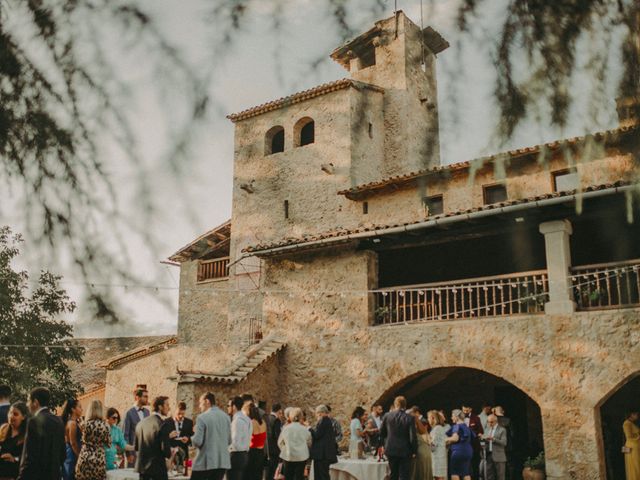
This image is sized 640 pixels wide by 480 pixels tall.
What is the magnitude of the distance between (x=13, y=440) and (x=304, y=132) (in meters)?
16.9

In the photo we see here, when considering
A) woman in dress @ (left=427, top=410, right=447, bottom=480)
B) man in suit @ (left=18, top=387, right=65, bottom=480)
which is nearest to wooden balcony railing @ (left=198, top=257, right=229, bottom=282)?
woman in dress @ (left=427, top=410, right=447, bottom=480)

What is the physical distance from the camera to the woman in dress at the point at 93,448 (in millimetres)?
7242

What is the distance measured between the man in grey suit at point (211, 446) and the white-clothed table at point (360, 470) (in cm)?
252

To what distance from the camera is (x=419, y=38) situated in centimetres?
303

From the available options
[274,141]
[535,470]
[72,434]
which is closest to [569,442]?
[535,470]

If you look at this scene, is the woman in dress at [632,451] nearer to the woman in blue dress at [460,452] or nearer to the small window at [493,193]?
the woman in blue dress at [460,452]

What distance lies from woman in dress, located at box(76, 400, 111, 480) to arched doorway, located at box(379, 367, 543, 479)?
287 inches

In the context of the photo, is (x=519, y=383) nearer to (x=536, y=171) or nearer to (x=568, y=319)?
(x=568, y=319)

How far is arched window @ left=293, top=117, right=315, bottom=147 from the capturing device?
70.2 feet

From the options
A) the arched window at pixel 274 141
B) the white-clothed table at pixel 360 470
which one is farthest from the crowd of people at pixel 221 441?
the arched window at pixel 274 141

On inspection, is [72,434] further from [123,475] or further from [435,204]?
[435,204]

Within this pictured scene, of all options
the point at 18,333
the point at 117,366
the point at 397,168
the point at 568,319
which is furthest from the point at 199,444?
the point at 117,366

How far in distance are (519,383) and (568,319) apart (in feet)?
4.80

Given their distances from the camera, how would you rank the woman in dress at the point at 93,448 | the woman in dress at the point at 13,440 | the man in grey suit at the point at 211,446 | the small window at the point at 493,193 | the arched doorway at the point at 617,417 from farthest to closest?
the small window at the point at 493,193 < the arched doorway at the point at 617,417 < the man in grey suit at the point at 211,446 < the woman in dress at the point at 93,448 < the woman in dress at the point at 13,440
